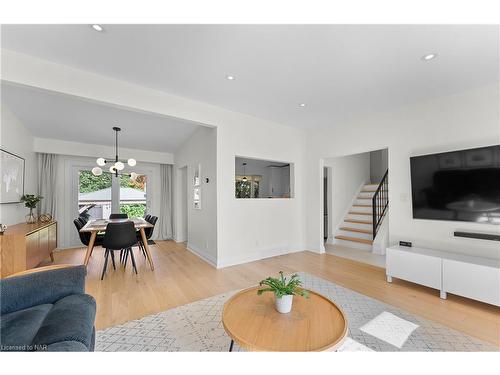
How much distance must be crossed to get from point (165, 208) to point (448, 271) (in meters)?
5.92

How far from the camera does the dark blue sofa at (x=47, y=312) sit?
1.14 m

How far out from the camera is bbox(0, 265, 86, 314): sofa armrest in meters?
1.45

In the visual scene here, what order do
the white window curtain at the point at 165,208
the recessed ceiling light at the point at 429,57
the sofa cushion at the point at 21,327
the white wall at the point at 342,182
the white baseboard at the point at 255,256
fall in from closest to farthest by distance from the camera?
the sofa cushion at the point at 21,327, the recessed ceiling light at the point at 429,57, the white baseboard at the point at 255,256, the white wall at the point at 342,182, the white window curtain at the point at 165,208

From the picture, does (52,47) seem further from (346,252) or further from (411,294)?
(346,252)

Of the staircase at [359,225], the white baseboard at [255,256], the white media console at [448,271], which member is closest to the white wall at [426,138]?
the white media console at [448,271]

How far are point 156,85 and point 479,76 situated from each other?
388 centimetres

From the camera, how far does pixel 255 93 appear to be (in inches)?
123

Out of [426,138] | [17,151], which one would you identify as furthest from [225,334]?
[17,151]

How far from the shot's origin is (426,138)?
10.3 ft

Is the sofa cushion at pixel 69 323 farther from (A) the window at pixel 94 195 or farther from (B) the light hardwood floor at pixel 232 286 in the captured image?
(A) the window at pixel 94 195

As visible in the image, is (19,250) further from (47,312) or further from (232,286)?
A: (232,286)

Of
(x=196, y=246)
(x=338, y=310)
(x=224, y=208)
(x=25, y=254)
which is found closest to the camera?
(x=338, y=310)

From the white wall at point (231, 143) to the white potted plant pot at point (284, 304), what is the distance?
7.47 ft
